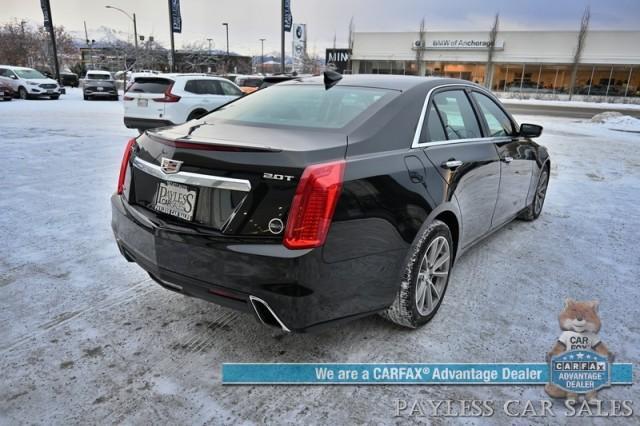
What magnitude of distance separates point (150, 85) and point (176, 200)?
398 inches

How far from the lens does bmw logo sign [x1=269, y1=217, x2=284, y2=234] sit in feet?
7.04

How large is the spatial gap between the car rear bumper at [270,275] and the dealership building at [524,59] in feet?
142

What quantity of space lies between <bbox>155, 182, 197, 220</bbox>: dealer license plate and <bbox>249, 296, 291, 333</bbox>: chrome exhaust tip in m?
0.56

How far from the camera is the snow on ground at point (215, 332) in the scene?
225 cm

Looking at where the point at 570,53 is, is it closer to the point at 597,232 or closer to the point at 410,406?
the point at 597,232

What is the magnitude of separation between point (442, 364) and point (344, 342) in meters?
0.58

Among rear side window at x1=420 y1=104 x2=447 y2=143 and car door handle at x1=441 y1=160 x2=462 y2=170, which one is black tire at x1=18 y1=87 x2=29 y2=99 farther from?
car door handle at x1=441 y1=160 x2=462 y2=170

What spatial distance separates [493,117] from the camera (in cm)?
414

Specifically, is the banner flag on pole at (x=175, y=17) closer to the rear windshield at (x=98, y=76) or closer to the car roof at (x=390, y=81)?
the rear windshield at (x=98, y=76)

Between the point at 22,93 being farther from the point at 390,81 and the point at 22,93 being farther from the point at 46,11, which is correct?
the point at 390,81

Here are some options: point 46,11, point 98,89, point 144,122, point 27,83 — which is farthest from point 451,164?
point 46,11

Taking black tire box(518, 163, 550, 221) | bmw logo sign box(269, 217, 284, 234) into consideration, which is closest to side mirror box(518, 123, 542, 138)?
black tire box(518, 163, 550, 221)

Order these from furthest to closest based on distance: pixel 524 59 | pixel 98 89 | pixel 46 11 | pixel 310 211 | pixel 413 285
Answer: pixel 524 59, pixel 46 11, pixel 98 89, pixel 413 285, pixel 310 211

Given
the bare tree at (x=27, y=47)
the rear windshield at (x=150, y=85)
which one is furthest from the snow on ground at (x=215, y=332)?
the bare tree at (x=27, y=47)
